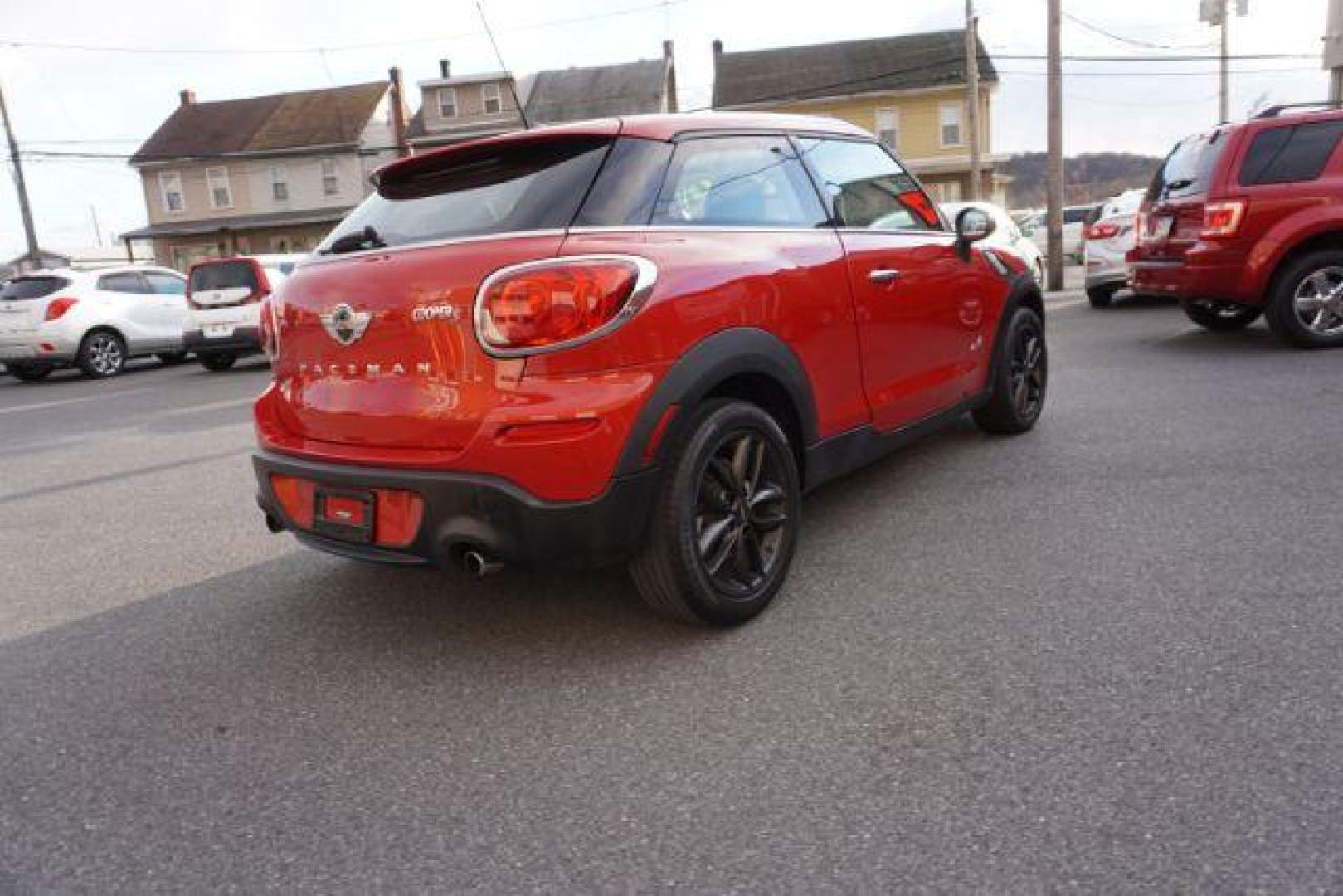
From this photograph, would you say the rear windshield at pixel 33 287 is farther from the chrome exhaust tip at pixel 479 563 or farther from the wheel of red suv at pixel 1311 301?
the wheel of red suv at pixel 1311 301

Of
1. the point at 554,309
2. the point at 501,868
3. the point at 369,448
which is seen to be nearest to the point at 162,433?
the point at 369,448

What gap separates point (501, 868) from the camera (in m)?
2.00

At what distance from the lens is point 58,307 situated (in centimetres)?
1380

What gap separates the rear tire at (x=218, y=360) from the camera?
45.1ft

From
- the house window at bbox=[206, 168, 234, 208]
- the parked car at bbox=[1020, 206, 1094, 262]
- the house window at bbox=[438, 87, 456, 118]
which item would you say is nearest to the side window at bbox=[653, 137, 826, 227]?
the parked car at bbox=[1020, 206, 1094, 262]

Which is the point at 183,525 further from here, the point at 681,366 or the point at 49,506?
the point at 681,366

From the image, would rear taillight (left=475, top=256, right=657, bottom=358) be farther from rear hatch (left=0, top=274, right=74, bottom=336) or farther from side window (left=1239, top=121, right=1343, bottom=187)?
rear hatch (left=0, top=274, right=74, bottom=336)

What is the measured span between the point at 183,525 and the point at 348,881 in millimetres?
3362

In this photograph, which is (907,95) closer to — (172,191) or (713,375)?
(172,191)

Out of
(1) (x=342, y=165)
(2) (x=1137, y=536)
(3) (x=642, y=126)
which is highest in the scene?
(1) (x=342, y=165)

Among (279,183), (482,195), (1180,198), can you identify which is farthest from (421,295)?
(279,183)

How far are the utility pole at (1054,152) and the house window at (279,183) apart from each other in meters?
31.0

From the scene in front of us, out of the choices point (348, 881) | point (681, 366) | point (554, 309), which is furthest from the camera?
point (681, 366)

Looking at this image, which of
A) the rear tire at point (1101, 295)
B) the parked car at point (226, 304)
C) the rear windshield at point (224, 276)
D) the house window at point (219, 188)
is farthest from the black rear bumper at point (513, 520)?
the house window at point (219, 188)
